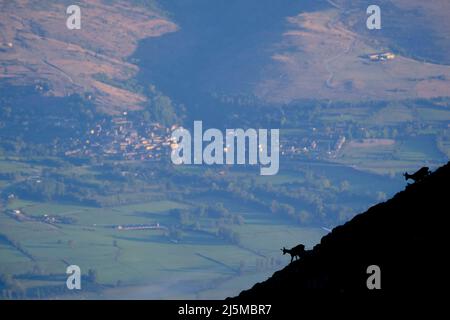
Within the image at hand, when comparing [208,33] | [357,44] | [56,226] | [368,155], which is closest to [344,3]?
[357,44]

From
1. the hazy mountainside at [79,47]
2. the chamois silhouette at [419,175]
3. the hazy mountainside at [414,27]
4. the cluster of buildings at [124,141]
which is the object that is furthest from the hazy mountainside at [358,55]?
the chamois silhouette at [419,175]

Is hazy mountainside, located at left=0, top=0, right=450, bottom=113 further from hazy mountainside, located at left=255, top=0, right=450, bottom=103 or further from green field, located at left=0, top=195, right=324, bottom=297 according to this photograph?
green field, located at left=0, top=195, right=324, bottom=297

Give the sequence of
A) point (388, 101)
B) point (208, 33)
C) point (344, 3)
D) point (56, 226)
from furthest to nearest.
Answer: point (208, 33), point (344, 3), point (388, 101), point (56, 226)

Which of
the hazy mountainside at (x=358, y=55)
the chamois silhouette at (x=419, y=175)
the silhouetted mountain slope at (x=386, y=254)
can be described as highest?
the hazy mountainside at (x=358, y=55)

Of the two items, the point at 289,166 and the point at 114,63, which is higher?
the point at 114,63

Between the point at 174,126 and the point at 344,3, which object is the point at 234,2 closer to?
the point at 344,3

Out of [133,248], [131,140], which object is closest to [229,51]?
[131,140]

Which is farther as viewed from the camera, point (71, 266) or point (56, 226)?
point (56, 226)

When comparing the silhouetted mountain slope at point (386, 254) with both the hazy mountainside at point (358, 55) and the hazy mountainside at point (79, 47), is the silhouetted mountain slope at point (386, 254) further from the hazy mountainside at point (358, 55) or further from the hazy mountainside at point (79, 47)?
the hazy mountainside at point (79, 47)
